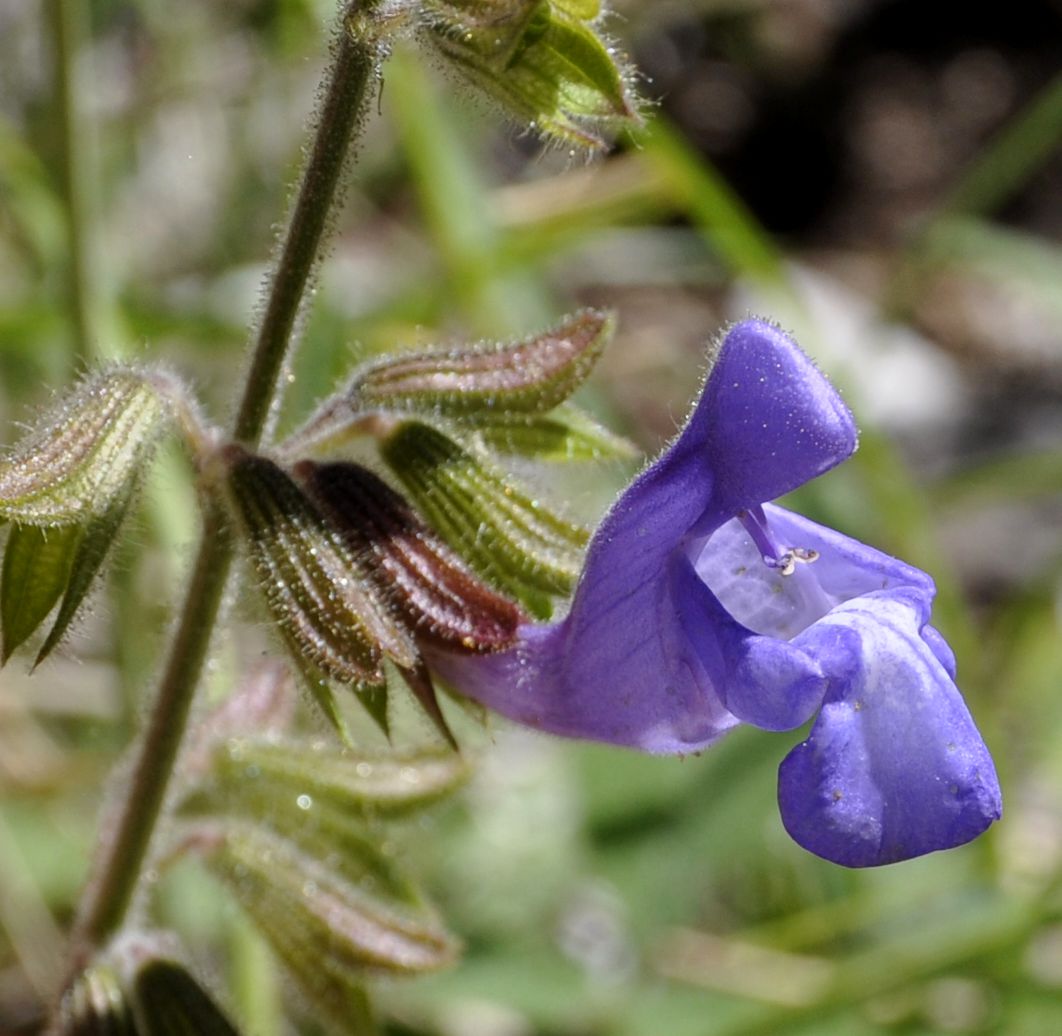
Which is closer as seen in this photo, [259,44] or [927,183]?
[259,44]

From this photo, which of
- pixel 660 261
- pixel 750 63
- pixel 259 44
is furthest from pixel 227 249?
pixel 750 63

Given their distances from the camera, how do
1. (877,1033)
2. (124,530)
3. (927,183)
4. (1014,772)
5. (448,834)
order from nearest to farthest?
(124,530)
(877,1033)
(448,834)
(1014,772)
(927,183)

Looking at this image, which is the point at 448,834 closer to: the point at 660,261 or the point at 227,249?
the point at 227,249

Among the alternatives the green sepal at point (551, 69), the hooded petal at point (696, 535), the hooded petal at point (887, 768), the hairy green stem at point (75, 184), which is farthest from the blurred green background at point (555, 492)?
the hooded petal at point (887, 768)

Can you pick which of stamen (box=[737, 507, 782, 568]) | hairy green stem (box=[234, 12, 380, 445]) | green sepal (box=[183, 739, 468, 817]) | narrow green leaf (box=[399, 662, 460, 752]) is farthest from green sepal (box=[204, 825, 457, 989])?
stamen (box=[737, 507, 782, 568])

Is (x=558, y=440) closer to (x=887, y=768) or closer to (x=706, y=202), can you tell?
(x=887, y=768)

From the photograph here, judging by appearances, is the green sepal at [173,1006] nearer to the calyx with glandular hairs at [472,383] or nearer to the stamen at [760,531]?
the calyx with glandular hairs at [472,383]

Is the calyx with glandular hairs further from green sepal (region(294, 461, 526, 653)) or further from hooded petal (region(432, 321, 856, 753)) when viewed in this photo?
A: hooded petal (region(432, 321, 856, 753))

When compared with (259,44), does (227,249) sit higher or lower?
lower
